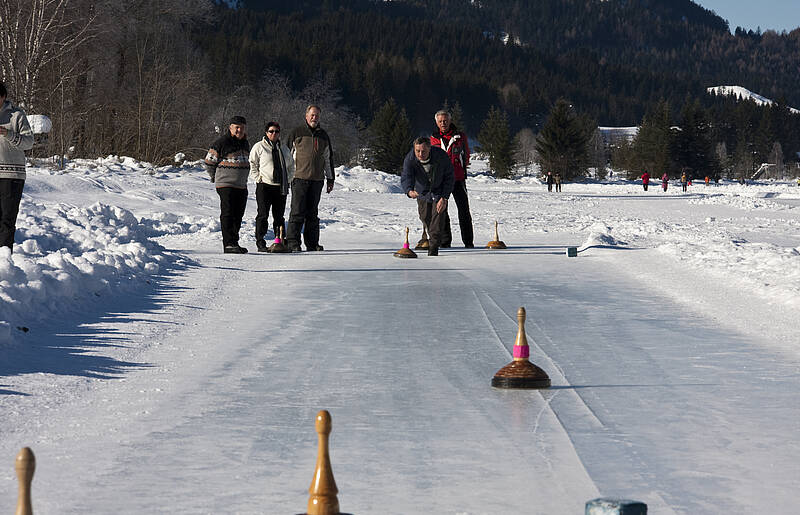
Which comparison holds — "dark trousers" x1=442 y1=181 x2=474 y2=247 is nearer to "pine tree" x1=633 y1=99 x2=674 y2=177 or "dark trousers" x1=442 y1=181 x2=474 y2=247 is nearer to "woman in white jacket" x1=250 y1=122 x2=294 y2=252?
"woman in white jacket" x1=250 y1=122 x2=294 y2=252

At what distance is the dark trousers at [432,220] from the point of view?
14.5m

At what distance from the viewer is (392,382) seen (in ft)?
19.2

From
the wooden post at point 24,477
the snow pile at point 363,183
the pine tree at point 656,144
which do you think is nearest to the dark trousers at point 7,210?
the wooden post at point 24,477

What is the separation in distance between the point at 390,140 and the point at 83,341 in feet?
360

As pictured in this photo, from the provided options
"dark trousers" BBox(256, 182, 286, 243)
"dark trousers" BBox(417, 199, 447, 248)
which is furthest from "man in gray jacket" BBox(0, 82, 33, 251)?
"dark trousers" BBox(417, 199, 447, 248)

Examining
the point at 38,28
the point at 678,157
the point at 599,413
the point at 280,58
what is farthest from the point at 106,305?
the point at 280,58

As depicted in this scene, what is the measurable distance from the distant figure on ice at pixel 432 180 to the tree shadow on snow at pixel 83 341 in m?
5.60

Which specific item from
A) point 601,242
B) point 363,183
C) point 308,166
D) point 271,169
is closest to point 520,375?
point 271,169

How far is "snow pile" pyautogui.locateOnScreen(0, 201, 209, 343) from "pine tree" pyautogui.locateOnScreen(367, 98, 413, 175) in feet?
319

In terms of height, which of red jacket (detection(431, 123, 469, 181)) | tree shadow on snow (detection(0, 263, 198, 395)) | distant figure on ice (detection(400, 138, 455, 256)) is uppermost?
red jacket (detection(431, 123, 469, 181))

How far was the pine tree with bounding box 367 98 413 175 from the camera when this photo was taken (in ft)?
378

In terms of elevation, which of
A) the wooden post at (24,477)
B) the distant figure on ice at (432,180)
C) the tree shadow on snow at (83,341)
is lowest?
the tree shadow on snow at (83,341)

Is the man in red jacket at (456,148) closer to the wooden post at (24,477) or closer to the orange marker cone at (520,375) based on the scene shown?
the orange marker cone at (520,375)

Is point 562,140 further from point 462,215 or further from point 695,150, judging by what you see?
point 462,215
